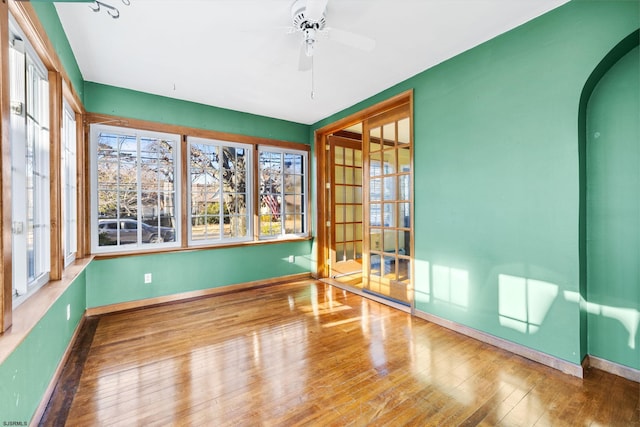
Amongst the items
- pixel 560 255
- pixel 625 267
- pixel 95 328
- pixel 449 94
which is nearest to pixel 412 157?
pixel 449 94

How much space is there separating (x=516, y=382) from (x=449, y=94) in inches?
100

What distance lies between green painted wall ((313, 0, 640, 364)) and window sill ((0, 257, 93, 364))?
3106 mm

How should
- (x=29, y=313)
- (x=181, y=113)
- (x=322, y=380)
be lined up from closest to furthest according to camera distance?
(x=29, y=313) < (x=322, y=380) < (x=181, y=113)

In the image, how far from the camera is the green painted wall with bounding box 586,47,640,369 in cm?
199

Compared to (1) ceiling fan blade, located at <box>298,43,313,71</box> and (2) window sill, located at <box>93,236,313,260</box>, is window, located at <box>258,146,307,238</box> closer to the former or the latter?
(2) window sill, located at <box>93,236,313,260</box>

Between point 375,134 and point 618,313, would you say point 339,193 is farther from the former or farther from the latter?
point 618,313

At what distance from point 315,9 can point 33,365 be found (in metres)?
2.72

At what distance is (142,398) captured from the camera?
1.88 meters

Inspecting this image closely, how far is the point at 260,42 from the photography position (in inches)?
100.0

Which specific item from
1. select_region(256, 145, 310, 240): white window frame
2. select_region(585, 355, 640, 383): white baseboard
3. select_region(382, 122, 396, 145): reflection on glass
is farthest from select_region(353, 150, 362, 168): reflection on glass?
select_region(585, 355, 640, 383): white baseboard

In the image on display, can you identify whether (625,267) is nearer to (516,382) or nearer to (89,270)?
(516,382)

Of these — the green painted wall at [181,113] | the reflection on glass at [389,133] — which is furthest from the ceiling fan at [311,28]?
the green painted wall at [181,113]

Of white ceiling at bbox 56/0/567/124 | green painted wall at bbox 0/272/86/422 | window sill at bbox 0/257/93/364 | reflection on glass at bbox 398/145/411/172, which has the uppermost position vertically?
white ceiling at bbox 56/0/567/124

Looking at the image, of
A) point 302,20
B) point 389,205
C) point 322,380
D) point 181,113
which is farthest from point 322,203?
point 322,380
